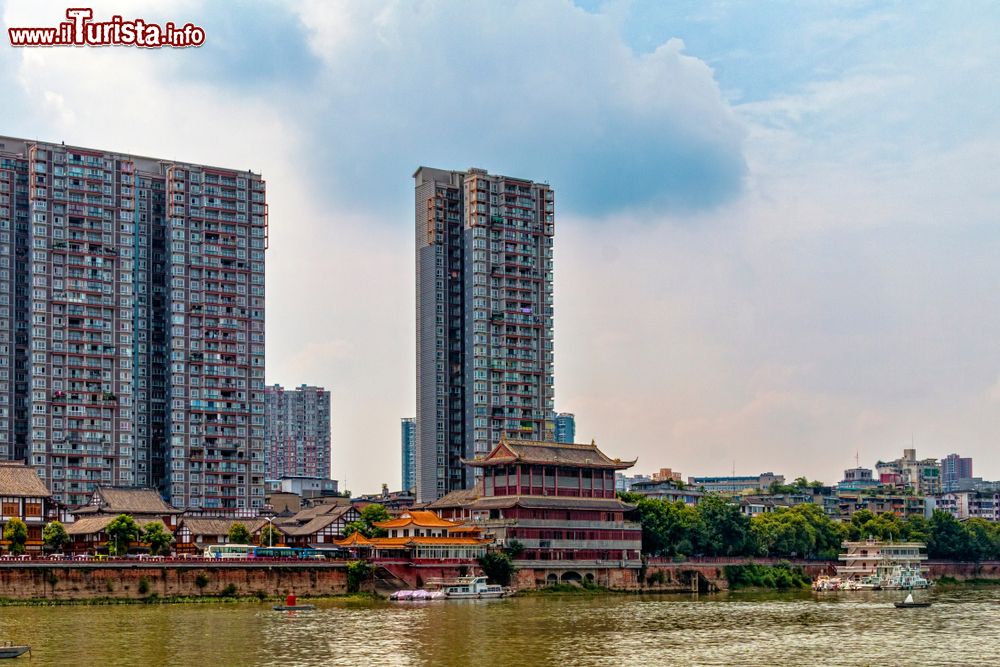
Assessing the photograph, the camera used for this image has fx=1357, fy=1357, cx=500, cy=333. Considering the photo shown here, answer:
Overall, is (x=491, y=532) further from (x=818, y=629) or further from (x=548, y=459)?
(x=818, y=629)

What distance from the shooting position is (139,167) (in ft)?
655

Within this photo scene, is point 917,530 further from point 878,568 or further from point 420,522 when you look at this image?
point 420,522

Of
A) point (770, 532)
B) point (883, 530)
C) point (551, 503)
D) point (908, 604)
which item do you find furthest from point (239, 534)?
point (883, 530)

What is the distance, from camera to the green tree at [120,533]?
474 feet

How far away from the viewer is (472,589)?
444ft

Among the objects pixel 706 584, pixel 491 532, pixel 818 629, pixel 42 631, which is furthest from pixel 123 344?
pixel 818 629

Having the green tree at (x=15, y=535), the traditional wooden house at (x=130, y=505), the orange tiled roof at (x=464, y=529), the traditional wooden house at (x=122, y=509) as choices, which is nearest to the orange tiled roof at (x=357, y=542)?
the orange tiled roof at (x=464, y=529)

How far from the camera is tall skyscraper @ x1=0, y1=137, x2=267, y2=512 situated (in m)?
183

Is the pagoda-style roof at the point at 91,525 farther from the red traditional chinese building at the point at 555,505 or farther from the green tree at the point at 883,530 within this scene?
the green tree at the point at 883,530

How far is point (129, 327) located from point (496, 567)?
71380 mm

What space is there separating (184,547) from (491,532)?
122ft

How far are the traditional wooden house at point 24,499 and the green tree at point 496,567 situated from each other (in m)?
50.1

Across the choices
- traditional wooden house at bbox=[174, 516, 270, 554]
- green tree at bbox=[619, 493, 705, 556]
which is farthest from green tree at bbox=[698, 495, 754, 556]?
traditional wooden house at bbox=[174, 516, 270, 554]

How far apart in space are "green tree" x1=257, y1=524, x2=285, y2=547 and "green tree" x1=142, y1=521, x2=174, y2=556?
59.7ft
